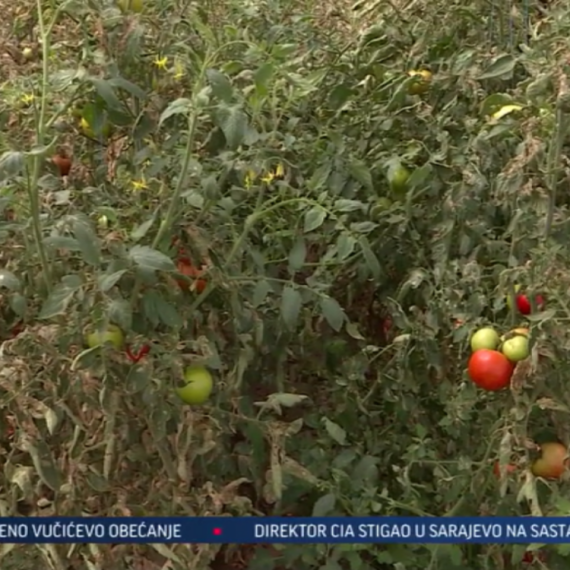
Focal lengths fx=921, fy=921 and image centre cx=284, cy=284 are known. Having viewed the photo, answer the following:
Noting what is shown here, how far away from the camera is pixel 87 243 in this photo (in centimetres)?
120

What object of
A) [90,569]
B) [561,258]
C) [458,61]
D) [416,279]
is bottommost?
[90,569]

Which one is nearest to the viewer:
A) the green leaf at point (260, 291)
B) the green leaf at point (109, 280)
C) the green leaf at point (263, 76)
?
the green leaf at point (109, 280)

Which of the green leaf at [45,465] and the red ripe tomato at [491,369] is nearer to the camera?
the green leaf at [45,465]

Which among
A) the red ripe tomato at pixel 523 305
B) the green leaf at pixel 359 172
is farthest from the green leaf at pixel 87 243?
the red ripe tomato at pixel 523 305

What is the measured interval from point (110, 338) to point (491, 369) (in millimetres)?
578

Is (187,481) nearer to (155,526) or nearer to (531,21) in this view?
(155,526)

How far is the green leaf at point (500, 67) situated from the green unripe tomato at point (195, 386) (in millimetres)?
726

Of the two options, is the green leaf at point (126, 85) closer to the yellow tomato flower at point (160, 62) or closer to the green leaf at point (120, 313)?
the yellow tomato flower at point (160, 62)

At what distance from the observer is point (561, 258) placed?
1396mm

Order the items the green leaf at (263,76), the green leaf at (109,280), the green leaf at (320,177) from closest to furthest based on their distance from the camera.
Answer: the green leaf at (109,280) < the green leaf at (263,76) < the green leaf at (320,177)

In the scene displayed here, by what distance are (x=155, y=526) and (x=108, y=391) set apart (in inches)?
8.2

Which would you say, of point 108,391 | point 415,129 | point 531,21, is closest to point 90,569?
point 108,391

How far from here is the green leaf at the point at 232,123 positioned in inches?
49.2

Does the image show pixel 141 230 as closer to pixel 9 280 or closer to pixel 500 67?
pixel 9 280
